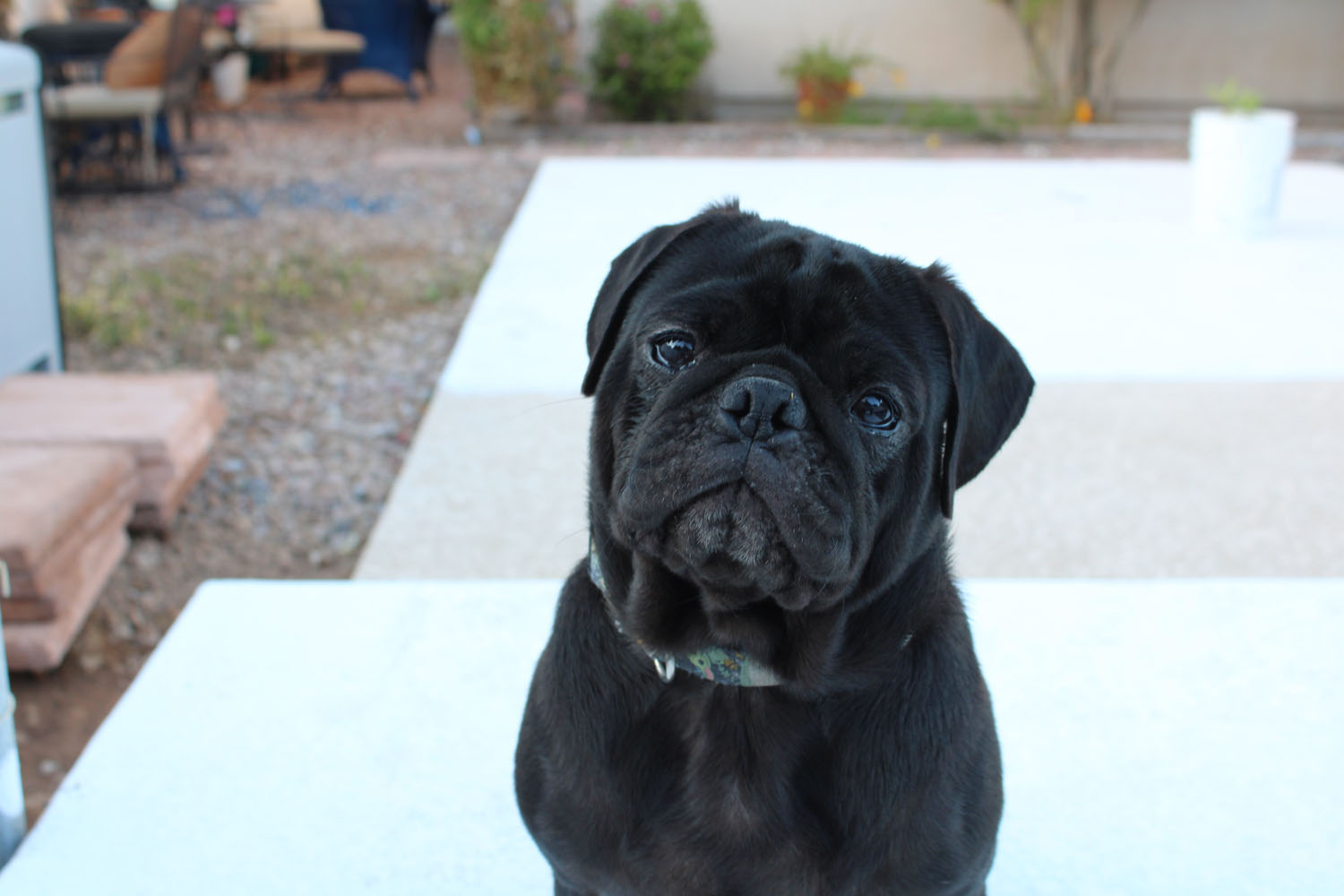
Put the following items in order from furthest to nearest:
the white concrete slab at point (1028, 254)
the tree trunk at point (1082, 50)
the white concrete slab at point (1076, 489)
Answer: the tree trunk at point (1082, 50)
the white concrete slab at point (1028, 254)
the white concrete slab at point (1076, 489)

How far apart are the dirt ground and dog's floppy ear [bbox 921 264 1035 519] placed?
2.44m

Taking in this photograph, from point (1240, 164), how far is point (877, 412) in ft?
20.5

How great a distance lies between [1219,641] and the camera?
2977 mm

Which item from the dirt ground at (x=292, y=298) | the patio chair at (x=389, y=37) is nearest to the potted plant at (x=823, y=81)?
the dirt ground at (x=292, y=298)

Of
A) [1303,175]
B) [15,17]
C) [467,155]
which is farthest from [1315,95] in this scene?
[15,17]

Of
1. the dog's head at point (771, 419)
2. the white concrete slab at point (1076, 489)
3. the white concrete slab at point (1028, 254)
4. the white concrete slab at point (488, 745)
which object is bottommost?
the white concrete slab at point (1076, 489)

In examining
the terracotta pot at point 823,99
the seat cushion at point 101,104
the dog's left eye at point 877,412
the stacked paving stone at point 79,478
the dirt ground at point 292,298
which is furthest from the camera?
the terracotta pot at point 823,99

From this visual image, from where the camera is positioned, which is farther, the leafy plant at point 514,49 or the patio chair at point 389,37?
the patio chair at point 389,37

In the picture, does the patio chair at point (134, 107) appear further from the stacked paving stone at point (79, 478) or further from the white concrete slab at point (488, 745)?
the white concrete slab at point (488, 745)

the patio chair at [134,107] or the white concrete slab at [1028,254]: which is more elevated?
the patio chair at [134,107]

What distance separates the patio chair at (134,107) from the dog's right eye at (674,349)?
8.47m

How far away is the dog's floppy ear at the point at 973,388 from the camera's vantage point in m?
1.83

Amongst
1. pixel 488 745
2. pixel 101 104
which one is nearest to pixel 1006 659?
pixel 488 745

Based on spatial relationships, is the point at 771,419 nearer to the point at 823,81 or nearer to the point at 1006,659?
the point at 1006,659
